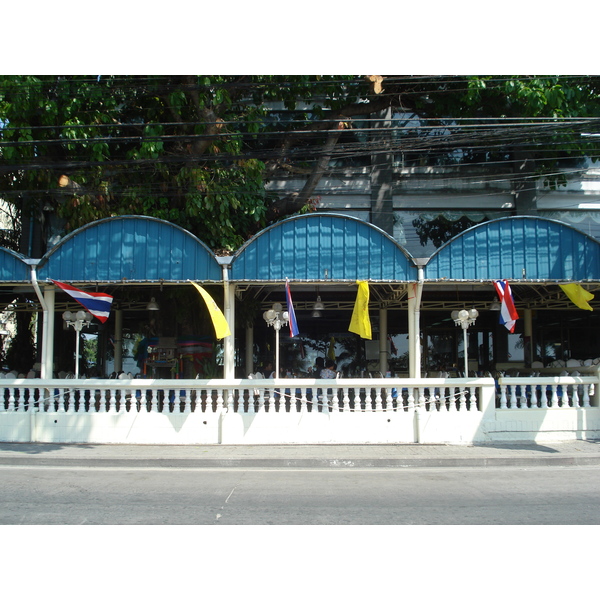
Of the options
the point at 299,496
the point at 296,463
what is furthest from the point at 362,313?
the point at 299,496

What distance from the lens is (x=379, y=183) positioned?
55.7 ft

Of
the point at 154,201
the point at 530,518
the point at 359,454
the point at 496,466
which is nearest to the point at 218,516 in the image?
the point at 530,518

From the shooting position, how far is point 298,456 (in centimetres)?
967

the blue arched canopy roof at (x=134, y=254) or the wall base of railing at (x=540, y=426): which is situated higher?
the blue arched canopy roof at (x=134, y=254)

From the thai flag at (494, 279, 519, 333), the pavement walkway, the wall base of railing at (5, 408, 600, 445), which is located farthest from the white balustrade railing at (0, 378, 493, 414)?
the thai flag at (494, 279, 519, 333)

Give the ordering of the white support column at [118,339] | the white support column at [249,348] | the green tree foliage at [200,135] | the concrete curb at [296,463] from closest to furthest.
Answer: the concrete curb at [296,463]
the green tree foliage at [200,135]
the white support column at [118,339]
the white support column at [249,348]

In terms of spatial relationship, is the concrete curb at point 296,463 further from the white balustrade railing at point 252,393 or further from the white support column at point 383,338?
the white support column at point 383,338

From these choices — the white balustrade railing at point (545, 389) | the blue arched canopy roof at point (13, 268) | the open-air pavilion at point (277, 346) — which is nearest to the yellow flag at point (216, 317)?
the open-air pavilion at point (277, 346)

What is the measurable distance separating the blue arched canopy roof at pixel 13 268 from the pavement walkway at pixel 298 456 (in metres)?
3.32

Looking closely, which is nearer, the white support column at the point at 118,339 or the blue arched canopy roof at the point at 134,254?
the blue arched canopy roof at the point at 134,254

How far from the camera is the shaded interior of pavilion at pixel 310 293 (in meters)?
11.0

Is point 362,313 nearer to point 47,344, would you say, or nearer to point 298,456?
point 298,456

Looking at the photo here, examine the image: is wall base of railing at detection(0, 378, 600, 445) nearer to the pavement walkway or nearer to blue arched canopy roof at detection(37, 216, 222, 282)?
the pavement walkway

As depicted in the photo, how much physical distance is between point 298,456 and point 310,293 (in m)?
7.17
